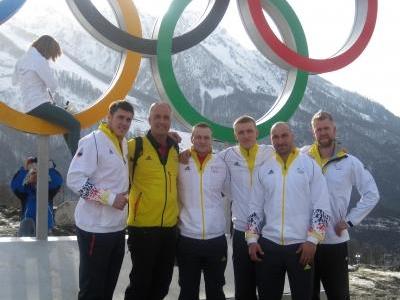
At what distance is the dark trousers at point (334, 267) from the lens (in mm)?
4480

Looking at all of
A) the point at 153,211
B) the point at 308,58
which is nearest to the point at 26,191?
the point at 153,211

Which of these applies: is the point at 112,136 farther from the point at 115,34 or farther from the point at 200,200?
the point at 115,34

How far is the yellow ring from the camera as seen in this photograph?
5479mm

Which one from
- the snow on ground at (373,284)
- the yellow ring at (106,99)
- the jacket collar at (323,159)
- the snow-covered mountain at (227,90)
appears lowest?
the snow on ground at (373,284)

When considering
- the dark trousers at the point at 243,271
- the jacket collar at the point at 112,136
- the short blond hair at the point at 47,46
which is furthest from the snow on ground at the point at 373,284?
the short blond hair at the point at 47,46

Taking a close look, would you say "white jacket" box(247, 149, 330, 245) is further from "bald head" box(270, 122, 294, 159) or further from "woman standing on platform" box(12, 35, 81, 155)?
"woman standing on platform" box(12, 35, 81, 155)

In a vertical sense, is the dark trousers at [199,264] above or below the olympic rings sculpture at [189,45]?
below

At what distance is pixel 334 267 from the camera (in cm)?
448

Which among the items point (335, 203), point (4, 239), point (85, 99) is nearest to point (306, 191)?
point (335, 203)

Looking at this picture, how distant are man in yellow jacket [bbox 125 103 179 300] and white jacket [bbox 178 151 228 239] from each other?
0.08m

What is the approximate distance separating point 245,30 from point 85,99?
394 feet

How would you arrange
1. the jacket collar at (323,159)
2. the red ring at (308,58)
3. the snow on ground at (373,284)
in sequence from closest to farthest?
the jacket collar at (323,159) < the red ring at (308,58) < the snow on ground at (373,284)

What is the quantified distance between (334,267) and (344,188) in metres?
0.69

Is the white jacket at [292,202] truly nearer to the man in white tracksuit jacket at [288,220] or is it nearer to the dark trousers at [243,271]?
the man in white tracksuit jacket at [288,220]
